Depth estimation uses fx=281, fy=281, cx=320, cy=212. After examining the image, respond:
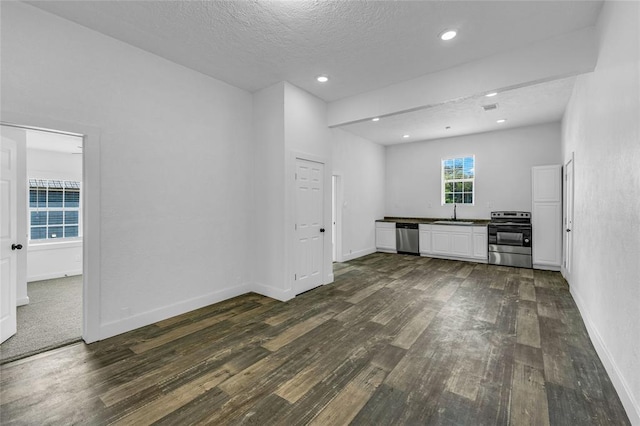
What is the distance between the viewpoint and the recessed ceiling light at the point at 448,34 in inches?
113

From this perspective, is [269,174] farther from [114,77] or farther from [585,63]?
[585,63]

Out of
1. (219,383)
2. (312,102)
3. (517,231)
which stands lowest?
(219,383)

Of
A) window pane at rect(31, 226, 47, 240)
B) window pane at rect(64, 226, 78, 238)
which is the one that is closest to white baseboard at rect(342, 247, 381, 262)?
window pane at rect(64, 226, 78, 238)

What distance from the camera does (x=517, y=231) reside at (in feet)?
19.3

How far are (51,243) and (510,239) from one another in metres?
9.22

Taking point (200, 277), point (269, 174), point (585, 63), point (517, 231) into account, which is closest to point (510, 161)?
point (517, 231)

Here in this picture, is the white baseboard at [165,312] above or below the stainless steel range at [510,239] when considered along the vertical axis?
below

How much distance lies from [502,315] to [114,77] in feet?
Answer: 17.1

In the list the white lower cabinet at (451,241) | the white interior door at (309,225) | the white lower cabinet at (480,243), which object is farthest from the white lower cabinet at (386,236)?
the white interior door at (309,225)

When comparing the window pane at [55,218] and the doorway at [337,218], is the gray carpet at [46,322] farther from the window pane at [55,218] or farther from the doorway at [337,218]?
the doorway at [337,218]

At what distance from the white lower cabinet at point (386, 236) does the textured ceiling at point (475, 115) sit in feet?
7.67

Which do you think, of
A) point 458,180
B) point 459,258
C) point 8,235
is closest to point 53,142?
point 8,235

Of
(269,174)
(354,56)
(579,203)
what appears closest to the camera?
(354,56)

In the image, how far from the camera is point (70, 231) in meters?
6.06
